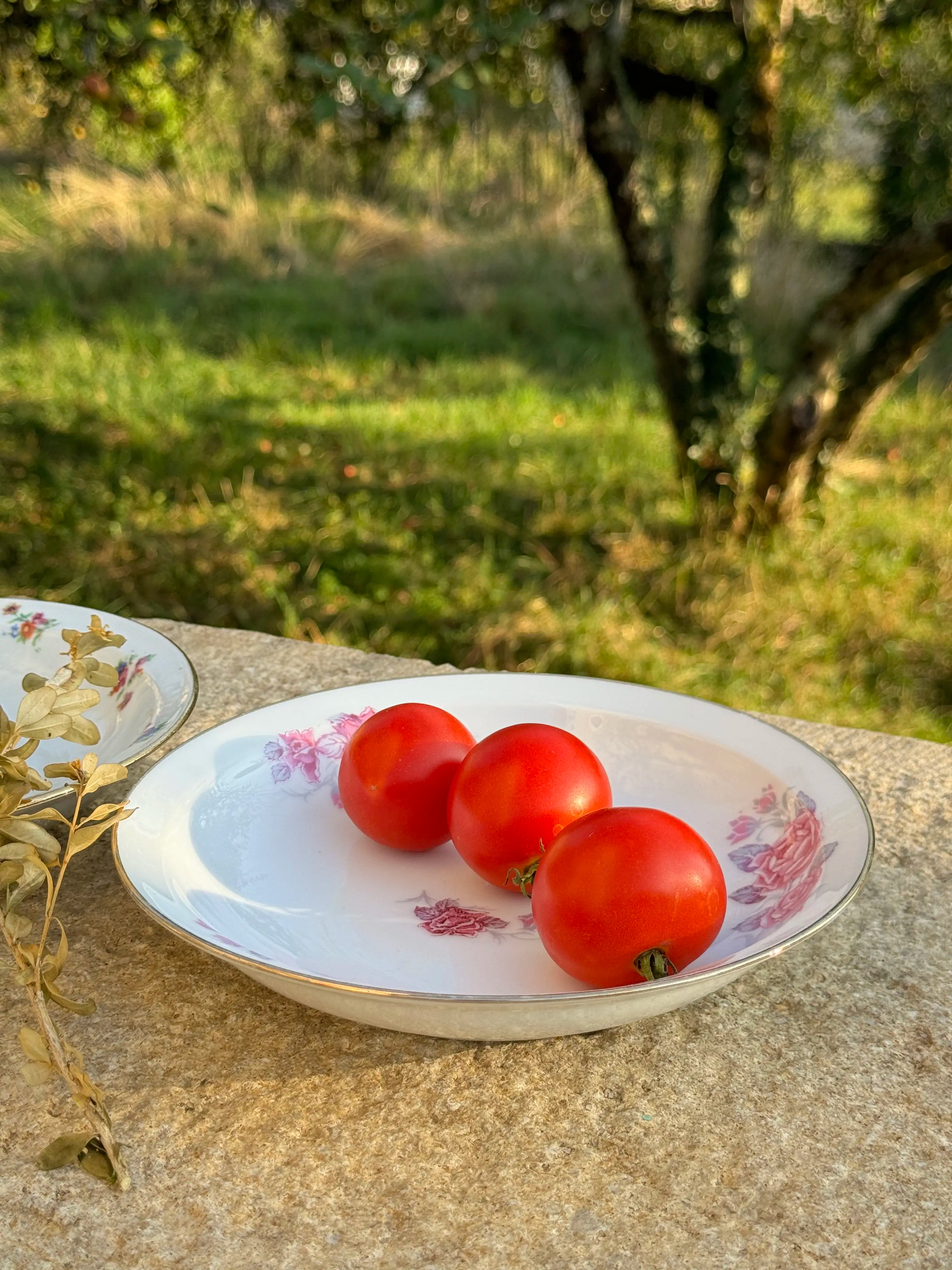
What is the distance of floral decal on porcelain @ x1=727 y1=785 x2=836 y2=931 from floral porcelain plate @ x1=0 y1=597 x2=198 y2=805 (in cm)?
45

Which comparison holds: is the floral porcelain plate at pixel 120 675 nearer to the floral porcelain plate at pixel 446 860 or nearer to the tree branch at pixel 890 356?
the floral porcelain plate at pixel 446 860

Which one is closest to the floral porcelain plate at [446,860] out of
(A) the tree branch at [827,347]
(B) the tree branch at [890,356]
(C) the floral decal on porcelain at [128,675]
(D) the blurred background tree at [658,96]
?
(C) the floral decal on porcelain at [128,675]

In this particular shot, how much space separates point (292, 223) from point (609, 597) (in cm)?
510

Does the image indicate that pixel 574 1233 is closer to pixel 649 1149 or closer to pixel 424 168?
pixel 649 1149

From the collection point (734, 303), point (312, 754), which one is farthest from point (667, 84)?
point (312, 754)

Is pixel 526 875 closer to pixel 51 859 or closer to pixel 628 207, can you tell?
pixel 51 859

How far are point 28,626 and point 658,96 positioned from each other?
13.7ft

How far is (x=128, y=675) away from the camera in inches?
42.9

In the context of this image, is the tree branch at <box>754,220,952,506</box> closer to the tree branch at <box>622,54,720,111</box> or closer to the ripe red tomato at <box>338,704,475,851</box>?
the tree branch at <box>622,54,720,111</box>

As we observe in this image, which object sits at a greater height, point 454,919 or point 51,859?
point 51,859

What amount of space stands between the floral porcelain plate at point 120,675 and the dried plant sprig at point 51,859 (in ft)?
0.57

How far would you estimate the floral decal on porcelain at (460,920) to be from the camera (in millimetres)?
793

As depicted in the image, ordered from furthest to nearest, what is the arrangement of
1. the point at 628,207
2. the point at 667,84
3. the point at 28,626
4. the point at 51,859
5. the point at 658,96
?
the point at 658,96 → the point at 667,84 → the point at 628,207 → the point at 28,626 → the point at 51,859

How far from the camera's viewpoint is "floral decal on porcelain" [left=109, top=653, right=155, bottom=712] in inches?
42.1
